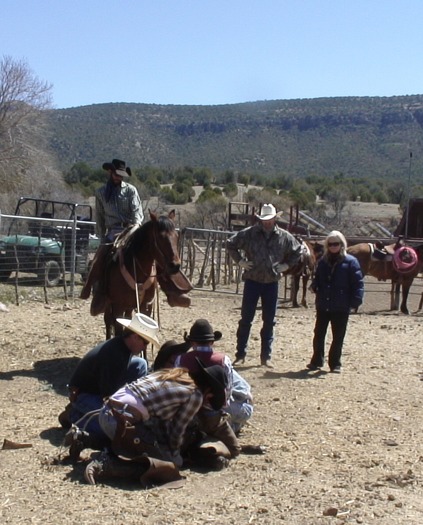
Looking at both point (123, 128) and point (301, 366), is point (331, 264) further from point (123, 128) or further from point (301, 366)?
point (123, 128)

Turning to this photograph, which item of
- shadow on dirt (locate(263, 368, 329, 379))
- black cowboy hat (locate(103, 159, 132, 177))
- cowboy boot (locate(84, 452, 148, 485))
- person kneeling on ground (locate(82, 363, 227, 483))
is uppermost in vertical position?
black cowboy hat (locate(103, 159, 132, 177))

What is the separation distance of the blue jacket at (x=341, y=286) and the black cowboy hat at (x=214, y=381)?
4004mm

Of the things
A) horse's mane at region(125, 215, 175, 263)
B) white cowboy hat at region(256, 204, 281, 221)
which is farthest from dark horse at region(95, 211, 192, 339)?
white cowboy hat at region(256, 204, 281, 221)

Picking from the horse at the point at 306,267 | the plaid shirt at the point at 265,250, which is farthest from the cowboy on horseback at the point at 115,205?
the horse at the point at 306,267

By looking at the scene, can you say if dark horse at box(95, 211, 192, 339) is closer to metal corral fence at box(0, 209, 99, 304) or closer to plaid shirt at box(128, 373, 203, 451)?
plaid shirt at box(128, 373, 203, 451)

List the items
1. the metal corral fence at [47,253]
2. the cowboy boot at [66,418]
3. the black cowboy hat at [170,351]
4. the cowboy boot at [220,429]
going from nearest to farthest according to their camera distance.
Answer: the cowboy boot at [220,429] → the black cowboy hat at [170,351] → the cowboy boot at [66,418] → the metal corral fence at [47,253]

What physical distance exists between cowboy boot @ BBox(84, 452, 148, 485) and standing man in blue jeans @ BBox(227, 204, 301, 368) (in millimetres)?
4368

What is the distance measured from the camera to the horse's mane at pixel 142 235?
29.4 ft

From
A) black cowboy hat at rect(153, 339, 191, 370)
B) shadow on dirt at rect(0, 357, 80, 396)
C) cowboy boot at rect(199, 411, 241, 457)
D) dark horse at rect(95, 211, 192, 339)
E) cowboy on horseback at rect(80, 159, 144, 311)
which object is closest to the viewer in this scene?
cowboy boot at rect(199, 411, 241, 457)

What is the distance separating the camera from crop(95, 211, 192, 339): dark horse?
8930mm

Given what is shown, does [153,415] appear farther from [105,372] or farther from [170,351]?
[170,351]

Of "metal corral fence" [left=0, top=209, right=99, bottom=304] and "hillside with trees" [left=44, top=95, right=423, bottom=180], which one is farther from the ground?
"hillside with trees" [left=44, top=95, right=423, bottom=180]

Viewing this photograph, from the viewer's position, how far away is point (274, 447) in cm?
706

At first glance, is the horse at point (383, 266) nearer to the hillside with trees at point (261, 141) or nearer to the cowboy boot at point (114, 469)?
the cowboy boot at point (114, 469)
